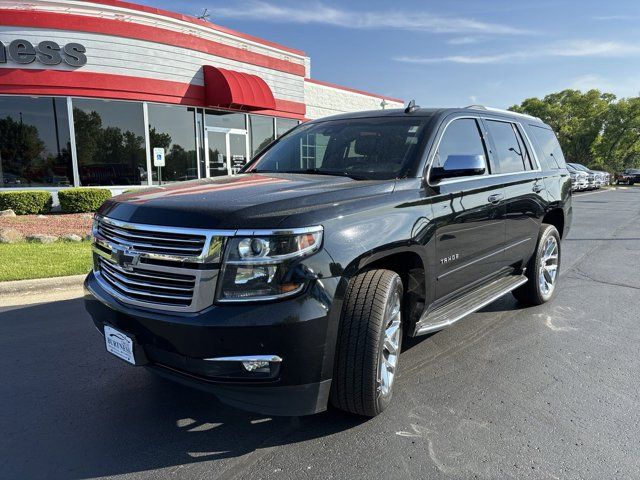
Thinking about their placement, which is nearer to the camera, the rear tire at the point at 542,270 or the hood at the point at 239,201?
the hood at the point at 239,201

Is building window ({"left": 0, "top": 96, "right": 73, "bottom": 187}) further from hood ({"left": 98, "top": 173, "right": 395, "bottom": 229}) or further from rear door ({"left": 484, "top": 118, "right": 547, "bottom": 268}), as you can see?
rear door ({"left": 484, "top": 118, "right": 547, "bottom": 268})

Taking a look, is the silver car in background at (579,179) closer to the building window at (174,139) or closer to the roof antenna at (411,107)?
the building window at (174,139)

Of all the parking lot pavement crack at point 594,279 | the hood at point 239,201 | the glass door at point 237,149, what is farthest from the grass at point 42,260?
the glass door at point 237,149

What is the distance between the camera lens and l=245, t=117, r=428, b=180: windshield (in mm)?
3547

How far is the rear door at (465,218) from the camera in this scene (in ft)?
11.5

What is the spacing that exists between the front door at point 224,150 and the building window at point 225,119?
0.60 ft

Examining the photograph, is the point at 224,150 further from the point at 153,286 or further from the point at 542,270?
the point at 153,286

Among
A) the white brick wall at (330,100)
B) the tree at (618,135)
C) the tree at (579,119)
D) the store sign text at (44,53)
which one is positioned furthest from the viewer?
the tree at (579,119)

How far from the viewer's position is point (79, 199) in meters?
13.3

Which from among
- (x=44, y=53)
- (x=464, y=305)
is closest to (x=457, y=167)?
(x=464, y=305)

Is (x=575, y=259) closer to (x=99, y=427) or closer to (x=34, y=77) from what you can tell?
(x=99, y=427)

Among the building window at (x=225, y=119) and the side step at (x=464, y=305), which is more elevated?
the building window at (x=225, y=119)

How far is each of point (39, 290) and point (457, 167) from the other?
5.40m

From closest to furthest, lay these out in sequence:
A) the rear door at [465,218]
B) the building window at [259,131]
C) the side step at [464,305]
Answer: the side step at [464,305]
the rear door at [465,218]
the building window at [259,131]
